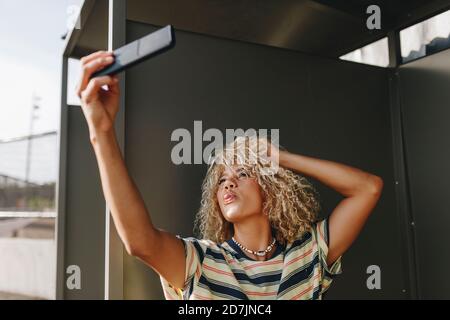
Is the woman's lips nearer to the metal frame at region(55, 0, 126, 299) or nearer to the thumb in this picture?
the metal frame at region(55, 0, 126, 299)

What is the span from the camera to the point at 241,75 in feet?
5.77

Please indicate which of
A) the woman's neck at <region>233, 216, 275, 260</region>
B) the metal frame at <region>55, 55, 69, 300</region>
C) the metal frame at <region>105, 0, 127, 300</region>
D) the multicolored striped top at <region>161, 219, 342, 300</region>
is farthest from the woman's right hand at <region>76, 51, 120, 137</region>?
the metal frame at <region>55, 55, 69, 300</region>

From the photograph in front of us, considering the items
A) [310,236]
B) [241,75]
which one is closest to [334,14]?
[241,75]

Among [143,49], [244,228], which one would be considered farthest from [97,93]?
[244,228]

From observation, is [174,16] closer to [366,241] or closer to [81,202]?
[81,202]

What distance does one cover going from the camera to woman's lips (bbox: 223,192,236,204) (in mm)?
1446

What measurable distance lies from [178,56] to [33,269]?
3379 millimetres

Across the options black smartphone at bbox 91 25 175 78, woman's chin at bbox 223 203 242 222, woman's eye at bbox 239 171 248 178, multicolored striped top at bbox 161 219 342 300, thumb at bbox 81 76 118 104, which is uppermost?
black smartphone at bbox 91 25 175 78

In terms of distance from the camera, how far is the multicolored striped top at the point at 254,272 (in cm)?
131

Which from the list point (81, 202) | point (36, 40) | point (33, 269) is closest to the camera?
point (81, 202)

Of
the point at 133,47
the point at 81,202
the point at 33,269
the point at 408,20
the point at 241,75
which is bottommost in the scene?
the point at 33,269

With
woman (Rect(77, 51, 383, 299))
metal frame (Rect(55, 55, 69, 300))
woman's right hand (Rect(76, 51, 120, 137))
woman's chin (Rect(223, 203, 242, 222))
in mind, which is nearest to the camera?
woman's right hand (Rect(76, 51, 120, 137))

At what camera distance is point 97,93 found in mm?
1027

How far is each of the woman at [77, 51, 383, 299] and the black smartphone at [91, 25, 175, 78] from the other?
99 millimetres
